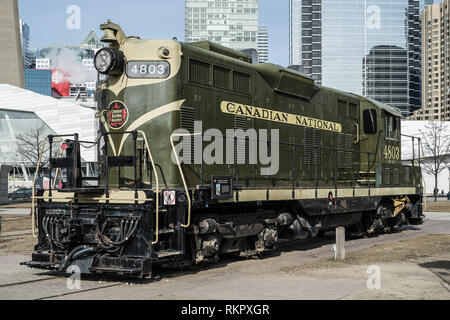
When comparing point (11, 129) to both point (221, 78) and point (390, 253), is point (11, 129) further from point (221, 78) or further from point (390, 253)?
point (390, 253)

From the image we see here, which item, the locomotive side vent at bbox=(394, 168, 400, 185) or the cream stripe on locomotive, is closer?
the cream stripe on locomotive

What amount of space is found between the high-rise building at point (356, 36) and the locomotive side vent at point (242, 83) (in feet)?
452

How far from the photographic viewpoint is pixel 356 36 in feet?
471

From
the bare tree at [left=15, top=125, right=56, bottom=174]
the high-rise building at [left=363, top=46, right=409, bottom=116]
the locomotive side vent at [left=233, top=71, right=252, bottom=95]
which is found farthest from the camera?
the high-rise building at [left=363, top=46, right=409, bottom=116]

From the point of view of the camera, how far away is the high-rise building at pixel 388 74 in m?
144

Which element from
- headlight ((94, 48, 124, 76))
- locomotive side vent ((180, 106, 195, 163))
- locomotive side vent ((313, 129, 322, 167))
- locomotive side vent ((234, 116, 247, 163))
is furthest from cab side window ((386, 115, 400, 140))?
headlight ((94, 48, 124, 76))

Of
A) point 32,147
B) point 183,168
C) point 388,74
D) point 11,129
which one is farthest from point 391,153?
point 388,74

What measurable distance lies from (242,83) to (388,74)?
14309 centimetres

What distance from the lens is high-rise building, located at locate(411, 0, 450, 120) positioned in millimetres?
179125

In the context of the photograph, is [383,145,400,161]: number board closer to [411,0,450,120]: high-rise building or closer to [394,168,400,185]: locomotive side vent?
[394,168,400,185]: locomotive side vent

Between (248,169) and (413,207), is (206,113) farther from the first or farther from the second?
(413,207)

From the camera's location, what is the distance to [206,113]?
1044 cm

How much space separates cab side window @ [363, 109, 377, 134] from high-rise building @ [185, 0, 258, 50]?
169992mm

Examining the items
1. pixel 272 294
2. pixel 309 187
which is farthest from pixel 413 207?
pixel 272 294
